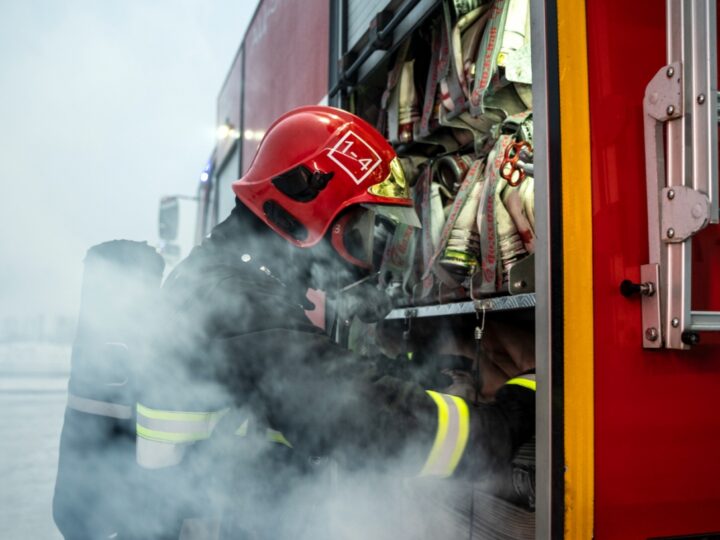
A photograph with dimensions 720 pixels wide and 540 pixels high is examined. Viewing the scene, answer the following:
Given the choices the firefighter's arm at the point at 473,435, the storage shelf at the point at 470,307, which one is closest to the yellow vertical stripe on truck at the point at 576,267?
the firefighter's arm at the point at 473,435

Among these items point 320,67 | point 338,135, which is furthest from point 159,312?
point 320,67

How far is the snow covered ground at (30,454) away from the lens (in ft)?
10.3

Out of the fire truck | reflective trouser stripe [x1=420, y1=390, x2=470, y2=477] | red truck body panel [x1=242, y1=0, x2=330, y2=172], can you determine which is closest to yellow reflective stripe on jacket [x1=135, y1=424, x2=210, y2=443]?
reflective trouser stripe [x1=420, y1=390, x2=470, y2=477]

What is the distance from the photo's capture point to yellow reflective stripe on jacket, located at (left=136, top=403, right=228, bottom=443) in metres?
1.50

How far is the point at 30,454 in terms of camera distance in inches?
189

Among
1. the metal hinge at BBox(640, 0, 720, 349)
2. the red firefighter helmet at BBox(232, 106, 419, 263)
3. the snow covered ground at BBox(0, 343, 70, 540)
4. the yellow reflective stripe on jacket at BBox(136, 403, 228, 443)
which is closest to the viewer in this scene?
the metal hinge at BBox(640, 0, 720, 349)

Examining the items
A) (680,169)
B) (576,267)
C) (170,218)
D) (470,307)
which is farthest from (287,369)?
(170,218)

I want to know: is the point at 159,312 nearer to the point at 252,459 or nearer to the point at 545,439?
the point at 252,459

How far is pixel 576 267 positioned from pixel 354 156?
94 centimetres

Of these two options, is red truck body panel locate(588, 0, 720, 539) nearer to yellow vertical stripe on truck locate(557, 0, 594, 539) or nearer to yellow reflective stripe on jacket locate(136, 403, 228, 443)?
yellow vertical stripe on truck locate(557, 0, 594, 539)

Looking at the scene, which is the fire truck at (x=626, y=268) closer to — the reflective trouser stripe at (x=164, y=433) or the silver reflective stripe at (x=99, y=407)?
the reflective trouser stripe at (x=164, y=433)

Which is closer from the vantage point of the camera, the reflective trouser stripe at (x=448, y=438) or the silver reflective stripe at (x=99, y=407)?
the reflective trouser stripe at (x=448, y=438)

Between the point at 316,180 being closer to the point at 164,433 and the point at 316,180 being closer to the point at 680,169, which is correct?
the point at 164,433

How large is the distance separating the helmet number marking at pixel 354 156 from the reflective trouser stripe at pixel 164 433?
2.70 ft
